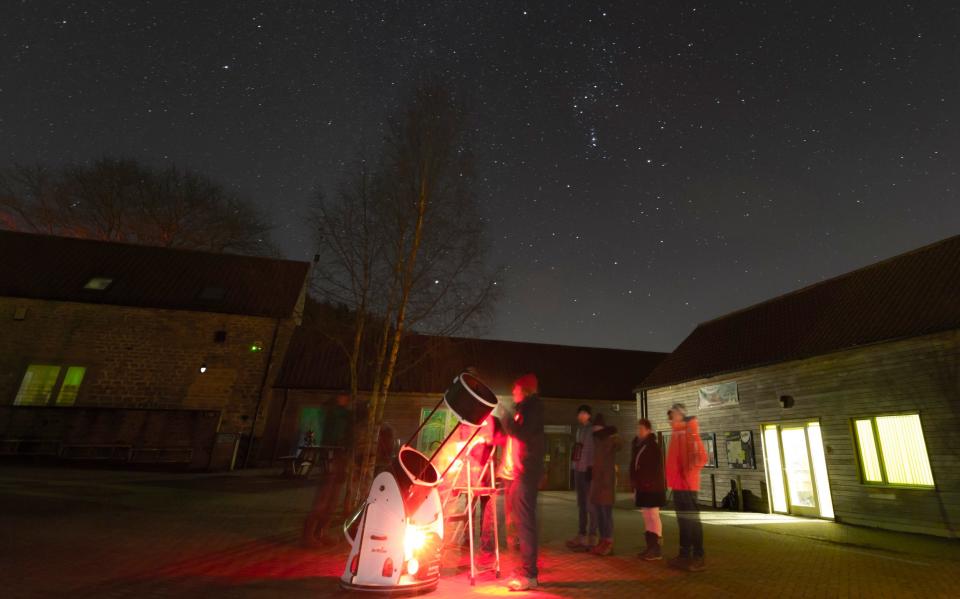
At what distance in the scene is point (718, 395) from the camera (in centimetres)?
1545

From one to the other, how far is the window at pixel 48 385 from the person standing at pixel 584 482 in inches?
788

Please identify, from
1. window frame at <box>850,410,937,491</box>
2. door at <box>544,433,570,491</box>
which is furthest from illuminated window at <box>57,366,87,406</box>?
window frame at <box>850,410,937,491</box>

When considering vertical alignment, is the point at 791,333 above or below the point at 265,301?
below

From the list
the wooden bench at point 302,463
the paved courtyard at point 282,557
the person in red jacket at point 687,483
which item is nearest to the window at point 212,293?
the wooden bench at point 302,463

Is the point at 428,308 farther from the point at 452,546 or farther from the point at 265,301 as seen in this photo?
the point at 265,301

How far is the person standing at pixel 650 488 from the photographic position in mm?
6266

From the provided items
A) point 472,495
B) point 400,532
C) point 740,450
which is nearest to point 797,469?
point 740,450

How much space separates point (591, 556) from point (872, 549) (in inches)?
209

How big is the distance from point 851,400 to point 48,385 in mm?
26718

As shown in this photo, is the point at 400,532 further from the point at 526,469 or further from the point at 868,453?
the point at 868,453

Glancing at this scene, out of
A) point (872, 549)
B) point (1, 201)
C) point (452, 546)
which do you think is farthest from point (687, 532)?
point (1, 201)

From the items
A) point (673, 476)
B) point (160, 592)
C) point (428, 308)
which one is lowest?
point (160, 592)

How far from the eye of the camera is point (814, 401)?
40.5 ft

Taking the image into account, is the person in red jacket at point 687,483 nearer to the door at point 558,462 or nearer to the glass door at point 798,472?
the glass door at point 798,472
